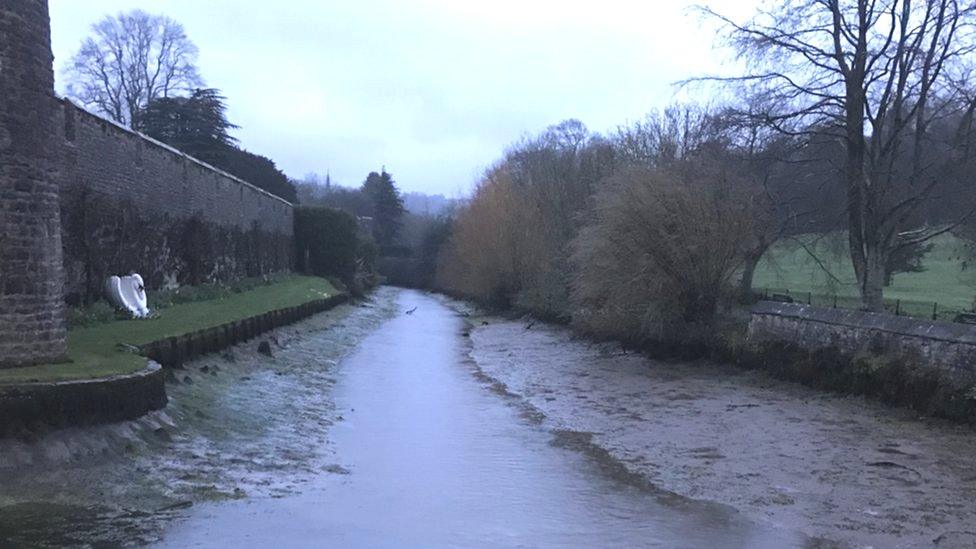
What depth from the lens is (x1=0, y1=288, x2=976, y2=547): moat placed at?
293 inches

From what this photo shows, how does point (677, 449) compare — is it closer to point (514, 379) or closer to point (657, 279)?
point (514, 379)

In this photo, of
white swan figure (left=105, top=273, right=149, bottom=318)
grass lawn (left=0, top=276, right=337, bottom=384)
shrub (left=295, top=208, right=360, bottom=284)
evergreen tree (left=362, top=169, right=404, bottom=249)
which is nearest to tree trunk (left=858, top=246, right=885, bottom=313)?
grass lawn (left=0, top=276, right=337, bottom=384)

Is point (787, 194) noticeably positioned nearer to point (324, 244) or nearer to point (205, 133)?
point (324, 244)

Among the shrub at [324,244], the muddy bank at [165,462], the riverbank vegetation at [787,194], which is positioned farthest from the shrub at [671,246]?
the shrub at [324,244]

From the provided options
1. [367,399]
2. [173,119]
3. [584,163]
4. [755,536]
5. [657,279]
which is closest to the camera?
[755,536]

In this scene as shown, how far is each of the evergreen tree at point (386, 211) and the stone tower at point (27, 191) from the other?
8490cm

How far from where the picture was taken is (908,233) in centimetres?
2181

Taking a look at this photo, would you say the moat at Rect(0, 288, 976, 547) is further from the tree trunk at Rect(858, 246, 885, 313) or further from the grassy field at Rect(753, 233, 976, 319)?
the grassy field at Rect(753, 233, 976, 319)

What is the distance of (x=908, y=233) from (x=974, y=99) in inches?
168

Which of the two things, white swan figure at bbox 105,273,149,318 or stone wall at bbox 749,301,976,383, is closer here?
stone wall at bbox 749,301,976,383

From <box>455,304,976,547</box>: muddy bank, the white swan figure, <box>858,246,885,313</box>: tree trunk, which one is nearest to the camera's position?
<box>455,304,976,547</box>: muddy bank

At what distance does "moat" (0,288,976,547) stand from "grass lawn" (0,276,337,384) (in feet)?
2.56

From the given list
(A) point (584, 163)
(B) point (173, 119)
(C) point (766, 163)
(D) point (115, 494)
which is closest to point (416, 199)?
(B) point (173, 119)

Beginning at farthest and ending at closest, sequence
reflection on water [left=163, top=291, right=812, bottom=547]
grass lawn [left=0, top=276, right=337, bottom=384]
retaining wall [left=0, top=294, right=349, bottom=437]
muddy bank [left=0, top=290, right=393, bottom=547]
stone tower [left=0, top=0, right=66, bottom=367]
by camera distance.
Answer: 1. stone tower [left=0, top=0, right=66, bottom=367]
2. grass lawn [left=0, top=276, right=337, bottom=384]
3. retaining wall [left=0, top=294, right=349, bottom=437]
4. reflection on water [left=163, top=291, right=812, bottom=547]
5. muddy bank [left=0, top=290, right=393, bottom=547]
